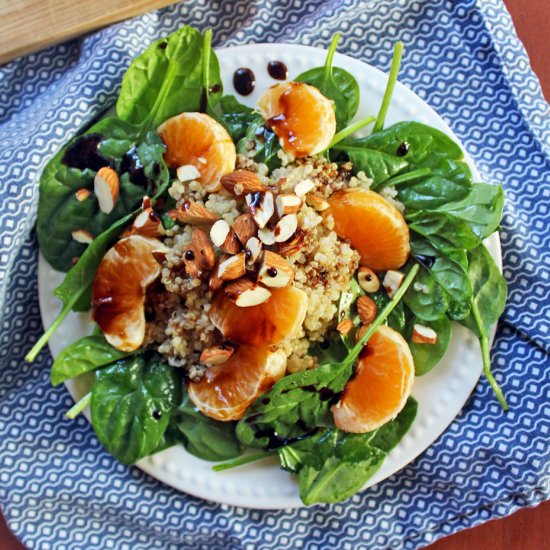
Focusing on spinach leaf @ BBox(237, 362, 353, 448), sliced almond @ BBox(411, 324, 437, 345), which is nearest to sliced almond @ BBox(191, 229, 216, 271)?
spinach leaf @ BBox(237, 362, 353, 448)

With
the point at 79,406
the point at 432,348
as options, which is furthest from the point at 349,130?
the point at 79,406

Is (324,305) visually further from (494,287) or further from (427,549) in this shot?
(427,549)

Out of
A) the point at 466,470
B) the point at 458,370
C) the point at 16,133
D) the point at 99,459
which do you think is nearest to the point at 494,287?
the point at 458,370

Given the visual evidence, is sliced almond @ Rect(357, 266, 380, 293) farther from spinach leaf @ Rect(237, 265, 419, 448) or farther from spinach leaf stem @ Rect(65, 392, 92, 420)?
spinach leaf stem @ Rect(65, 392, 92, 420)

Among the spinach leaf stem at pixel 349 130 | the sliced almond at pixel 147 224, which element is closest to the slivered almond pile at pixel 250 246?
the sliced almond at pixel 147 224

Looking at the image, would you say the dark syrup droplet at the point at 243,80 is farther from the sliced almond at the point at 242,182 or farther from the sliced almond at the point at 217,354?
the sliced almond at the point at 217,354

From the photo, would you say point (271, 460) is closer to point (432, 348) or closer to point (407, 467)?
point (407, 467)
